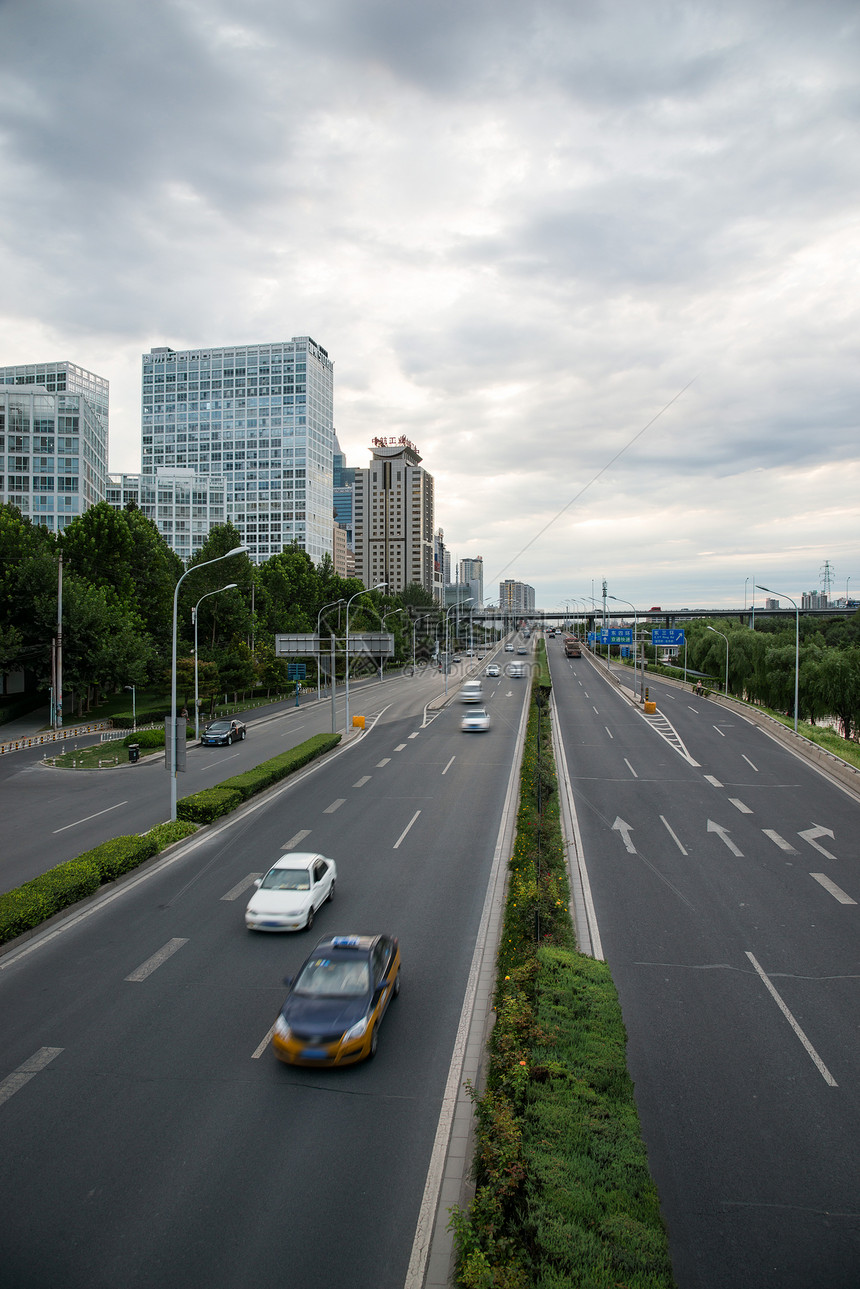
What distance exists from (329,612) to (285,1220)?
79319 mm

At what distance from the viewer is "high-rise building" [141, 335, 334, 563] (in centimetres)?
14825

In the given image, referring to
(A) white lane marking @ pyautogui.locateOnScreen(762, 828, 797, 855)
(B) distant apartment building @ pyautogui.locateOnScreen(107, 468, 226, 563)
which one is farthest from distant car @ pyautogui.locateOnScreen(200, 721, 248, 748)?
(B) distant apartment building @ pyautogui.locateOnScreen(107, 468, 226, 563)

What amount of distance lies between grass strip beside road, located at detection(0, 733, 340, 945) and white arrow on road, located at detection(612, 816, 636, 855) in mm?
12967

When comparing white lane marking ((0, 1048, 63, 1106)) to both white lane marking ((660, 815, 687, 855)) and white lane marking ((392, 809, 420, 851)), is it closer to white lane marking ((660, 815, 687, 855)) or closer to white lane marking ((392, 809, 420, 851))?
white lane marking ((392, 809, 420, 851))

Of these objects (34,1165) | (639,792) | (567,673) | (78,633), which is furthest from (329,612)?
(34,1165)

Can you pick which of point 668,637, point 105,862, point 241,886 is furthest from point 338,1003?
point 668,637

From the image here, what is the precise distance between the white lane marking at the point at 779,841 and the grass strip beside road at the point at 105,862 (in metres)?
17.6

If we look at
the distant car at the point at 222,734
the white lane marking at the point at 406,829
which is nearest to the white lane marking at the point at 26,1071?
the white lane marking at the point at 406,829

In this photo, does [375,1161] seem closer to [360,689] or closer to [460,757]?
[460,757]

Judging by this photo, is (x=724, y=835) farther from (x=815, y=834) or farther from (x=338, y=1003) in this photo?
(x=338, y=1003)

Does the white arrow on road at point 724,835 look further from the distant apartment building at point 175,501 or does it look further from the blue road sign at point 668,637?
the distant apartment building at point 175,501

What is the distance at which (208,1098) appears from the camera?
8961 millimetres

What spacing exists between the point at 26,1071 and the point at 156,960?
137 inches

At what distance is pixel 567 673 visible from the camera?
8175cm
